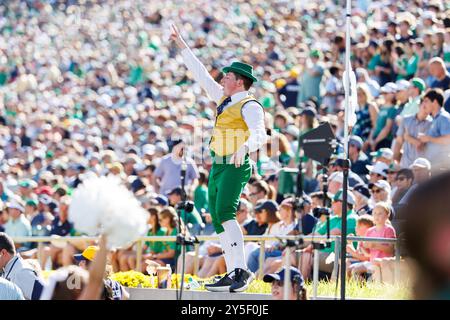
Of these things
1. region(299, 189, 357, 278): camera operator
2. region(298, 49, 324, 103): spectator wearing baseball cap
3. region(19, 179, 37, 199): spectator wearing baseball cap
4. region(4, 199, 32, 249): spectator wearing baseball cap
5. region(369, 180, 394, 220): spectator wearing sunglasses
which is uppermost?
region(298, 49, 324, 103): spectator wearing baseball cap

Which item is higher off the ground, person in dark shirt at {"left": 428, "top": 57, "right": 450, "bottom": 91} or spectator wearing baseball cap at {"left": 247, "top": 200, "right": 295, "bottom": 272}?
person in dark shirt at {"left": 428, "top": 57, "right": 450, "bottom": 91}

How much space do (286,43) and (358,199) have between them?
16329 mm

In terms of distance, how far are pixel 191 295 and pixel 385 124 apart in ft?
22.2

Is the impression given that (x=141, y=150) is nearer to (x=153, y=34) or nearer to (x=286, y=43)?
(x=286, y=43)

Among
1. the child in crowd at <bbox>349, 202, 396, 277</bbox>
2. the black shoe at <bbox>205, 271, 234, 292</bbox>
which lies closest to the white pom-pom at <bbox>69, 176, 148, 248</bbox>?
the black shoe at <bbox>205, 271, 234, 292</bbox>

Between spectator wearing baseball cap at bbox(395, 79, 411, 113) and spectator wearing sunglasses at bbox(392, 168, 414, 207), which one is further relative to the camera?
spectator wearing baseball cap at bbox(395, 79, 411, 113)

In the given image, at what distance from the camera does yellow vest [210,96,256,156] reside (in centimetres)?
866

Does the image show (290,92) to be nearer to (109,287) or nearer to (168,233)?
(168,233)

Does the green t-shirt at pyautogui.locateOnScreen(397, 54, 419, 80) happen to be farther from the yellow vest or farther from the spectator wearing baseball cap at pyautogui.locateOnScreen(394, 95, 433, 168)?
the yellow vest

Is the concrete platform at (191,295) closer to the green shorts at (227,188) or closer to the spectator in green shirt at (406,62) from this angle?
the green shorts at (227,188)

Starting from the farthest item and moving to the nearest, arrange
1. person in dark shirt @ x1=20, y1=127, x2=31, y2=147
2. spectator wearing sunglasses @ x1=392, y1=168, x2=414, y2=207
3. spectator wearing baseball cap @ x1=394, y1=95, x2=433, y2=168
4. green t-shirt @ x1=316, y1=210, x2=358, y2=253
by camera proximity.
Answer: person in dark shirt @ x1=20, y1=127, x2=31, y2=147 → spectator wearing baseball cap @ x1=394, y1=95, x2=433, y2=168 → spectator wearing sunglasses @ x1=392, y1=168, x2=414, y2=207 → green t-shirt @ x1=316, y1=210, x2=358, y2=253

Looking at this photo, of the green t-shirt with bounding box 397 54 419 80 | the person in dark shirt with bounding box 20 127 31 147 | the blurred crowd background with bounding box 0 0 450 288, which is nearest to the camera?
the blurred crowd background with bounding box 0 0 450 288

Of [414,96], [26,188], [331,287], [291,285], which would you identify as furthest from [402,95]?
[291,285]
